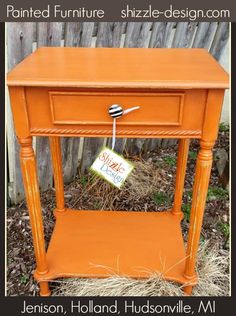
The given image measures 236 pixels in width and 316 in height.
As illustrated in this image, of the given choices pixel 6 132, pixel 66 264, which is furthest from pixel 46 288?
pixel 6 132

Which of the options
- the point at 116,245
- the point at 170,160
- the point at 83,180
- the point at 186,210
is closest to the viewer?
the point at 116,245

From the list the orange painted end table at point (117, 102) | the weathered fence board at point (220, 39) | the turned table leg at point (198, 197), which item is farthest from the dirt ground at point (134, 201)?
the weathered fence board at point (220, 39)

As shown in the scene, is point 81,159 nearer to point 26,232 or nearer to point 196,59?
point 26,232

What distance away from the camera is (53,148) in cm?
162

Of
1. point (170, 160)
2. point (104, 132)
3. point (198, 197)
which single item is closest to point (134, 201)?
point (170, 160)

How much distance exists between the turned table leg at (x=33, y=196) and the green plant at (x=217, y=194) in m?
1.04

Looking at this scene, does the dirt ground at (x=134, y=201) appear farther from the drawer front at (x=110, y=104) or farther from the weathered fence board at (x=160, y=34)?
the drawer front at (x=110, y=104)

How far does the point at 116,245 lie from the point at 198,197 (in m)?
0.55

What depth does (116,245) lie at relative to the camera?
1.65m

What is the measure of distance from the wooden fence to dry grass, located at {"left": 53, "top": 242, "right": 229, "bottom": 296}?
63cm

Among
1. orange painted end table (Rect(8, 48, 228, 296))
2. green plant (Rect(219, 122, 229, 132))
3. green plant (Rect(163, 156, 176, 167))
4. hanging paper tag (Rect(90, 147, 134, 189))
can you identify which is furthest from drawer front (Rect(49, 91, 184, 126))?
green plant (Rect(219, 122, 229, 132))

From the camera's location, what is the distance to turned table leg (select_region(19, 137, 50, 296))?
118 cm

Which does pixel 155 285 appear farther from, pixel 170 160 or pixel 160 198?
pixel 170 160

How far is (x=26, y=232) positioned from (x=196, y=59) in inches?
45.7
